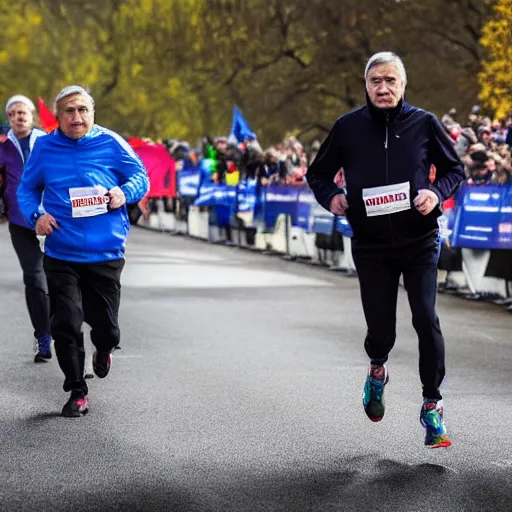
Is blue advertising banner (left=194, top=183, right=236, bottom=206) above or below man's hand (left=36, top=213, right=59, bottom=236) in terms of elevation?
below

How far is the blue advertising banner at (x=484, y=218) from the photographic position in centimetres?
1616

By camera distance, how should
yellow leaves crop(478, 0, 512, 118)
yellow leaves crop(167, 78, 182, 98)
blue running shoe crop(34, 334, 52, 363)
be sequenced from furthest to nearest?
yellow leaves crop(167, 78, 182, 98)
yellow leaves crop(478, 0, 512, 118)
blue running shoe crop(34, 334, 52, 363)

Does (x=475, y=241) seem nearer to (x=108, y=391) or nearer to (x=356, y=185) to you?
(x=108, y=391)

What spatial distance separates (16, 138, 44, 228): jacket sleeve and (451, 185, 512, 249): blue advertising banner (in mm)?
8169

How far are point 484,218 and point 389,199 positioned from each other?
31.1 feet

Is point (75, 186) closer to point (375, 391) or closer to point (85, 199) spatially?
point (85, 199)

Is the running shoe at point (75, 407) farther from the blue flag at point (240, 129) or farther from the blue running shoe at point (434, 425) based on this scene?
the blue flag at point (240, 129)

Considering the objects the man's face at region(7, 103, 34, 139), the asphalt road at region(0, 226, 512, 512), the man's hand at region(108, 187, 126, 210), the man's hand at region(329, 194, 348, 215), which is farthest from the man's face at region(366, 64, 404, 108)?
the man's face at region(7, 103, 34, 139)

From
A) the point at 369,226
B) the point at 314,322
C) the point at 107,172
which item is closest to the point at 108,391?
the point at 107,172

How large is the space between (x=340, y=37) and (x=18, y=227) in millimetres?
42464

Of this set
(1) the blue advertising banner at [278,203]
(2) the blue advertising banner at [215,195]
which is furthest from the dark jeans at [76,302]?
(2) the blue advertising banner at [215,195]

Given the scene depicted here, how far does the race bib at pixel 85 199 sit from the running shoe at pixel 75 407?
101 cm

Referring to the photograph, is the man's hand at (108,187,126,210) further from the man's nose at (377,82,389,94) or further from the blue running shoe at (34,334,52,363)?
the blue running shoe at (34,334,52,363)

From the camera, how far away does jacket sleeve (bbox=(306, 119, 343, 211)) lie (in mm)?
7551
